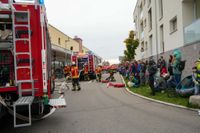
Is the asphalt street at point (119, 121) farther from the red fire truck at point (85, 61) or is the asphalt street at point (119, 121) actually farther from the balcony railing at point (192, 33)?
the red fire truck at point (85, 61)

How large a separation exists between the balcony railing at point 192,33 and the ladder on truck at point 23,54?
31.7ft

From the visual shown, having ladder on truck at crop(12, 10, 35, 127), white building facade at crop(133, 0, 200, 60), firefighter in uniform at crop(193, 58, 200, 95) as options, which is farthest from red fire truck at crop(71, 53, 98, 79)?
ladder on truck at crop(12, 10, 35, 127)

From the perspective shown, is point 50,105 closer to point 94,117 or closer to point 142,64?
point 94,117

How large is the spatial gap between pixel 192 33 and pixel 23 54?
419 inches

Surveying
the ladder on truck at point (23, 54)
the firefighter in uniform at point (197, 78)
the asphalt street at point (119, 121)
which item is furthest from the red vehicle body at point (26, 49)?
the firefighter in uniform at point (197, 78)

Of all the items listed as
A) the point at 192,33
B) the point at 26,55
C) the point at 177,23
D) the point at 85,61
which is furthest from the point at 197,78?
the point at 85,61

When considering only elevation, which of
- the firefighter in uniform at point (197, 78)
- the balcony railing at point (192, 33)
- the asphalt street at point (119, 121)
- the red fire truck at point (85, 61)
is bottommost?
the asphalt street at point (119, 121)

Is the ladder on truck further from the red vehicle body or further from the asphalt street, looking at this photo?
the asphalt street

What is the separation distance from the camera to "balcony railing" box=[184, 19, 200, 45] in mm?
14391

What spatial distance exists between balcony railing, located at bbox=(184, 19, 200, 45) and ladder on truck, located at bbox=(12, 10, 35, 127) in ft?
31.7

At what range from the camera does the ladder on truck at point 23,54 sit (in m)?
7.23

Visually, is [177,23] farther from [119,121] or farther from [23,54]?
[23,54]

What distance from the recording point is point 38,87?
7.46 metres

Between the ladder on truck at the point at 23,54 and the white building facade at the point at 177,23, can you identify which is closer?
the ladder on truck at the point at 23,54
